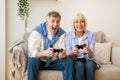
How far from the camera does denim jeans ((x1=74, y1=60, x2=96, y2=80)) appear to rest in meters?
2.31

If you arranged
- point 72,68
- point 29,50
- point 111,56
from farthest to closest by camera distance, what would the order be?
1. point 111,56
2. point 29,50
3. point 72,68

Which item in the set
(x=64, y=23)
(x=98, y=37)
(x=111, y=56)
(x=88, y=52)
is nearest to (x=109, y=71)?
(x=88, y=52)

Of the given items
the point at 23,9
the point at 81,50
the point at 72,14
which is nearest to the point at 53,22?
the point at 81,50

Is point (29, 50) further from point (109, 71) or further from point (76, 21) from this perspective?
point (109, 71)

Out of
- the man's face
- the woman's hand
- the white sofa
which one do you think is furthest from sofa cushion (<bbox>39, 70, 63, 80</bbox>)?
the man's face

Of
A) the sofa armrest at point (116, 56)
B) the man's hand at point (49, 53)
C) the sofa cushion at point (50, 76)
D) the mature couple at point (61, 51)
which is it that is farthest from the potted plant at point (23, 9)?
the sofa armrest at point (116, 56)

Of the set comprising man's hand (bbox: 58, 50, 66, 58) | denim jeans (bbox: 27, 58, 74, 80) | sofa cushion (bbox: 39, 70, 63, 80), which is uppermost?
man's hand (bbox: 58, 50, 66, 58)

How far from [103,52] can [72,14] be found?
2.70 feet

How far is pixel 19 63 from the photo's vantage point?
2.41 metres

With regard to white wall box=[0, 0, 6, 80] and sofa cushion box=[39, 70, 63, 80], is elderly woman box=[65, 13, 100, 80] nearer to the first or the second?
sofa cushion box=[39, 70, 63, 80]

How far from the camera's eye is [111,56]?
117 inches

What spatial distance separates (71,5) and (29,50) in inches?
48.6

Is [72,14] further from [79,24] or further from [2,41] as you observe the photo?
[2,41]

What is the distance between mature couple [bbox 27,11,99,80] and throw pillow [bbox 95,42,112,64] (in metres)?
0.42
